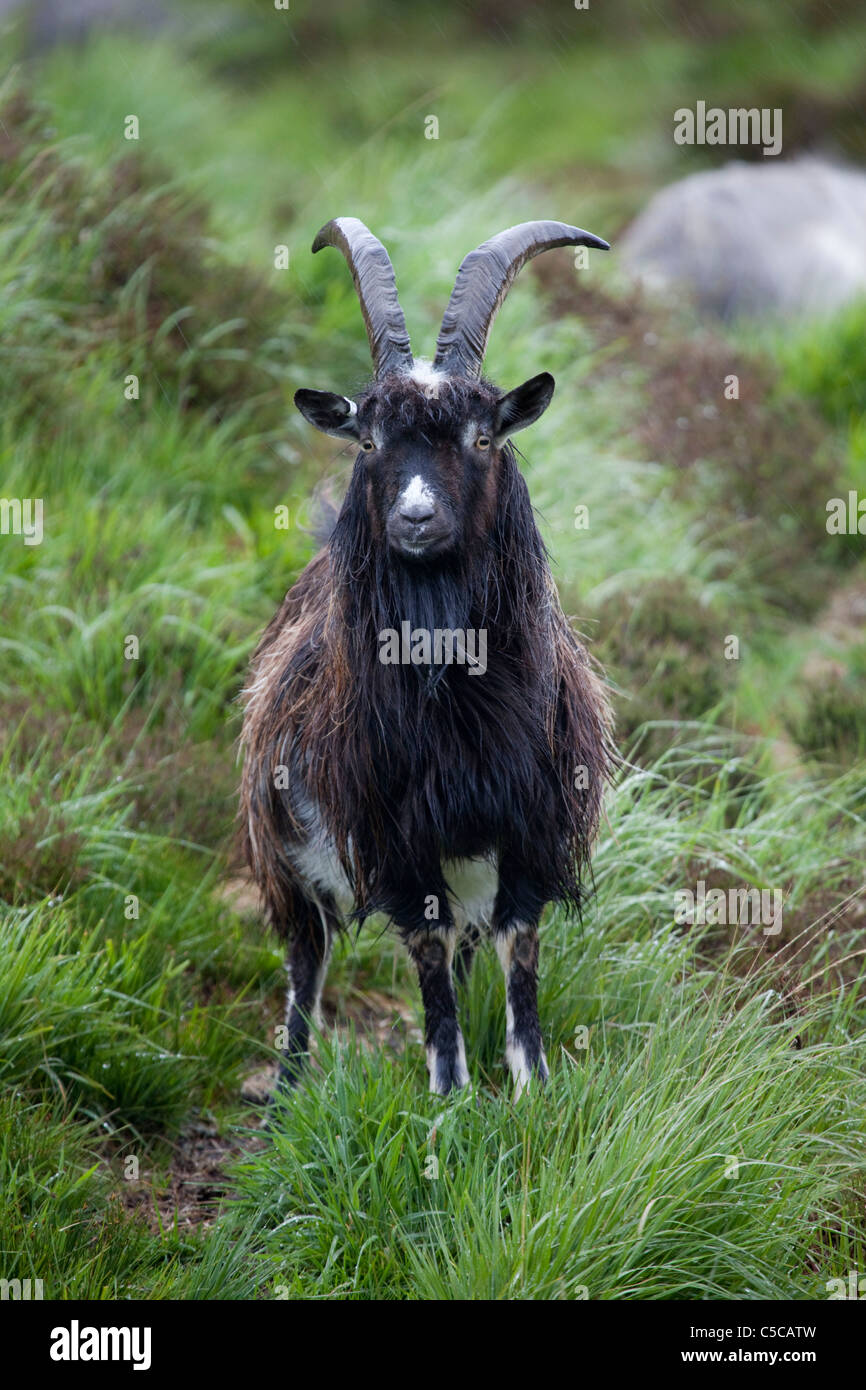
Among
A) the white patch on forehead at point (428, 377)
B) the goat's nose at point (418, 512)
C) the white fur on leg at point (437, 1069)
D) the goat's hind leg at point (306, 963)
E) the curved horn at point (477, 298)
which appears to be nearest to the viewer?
the goat's nose at point (418, 512)

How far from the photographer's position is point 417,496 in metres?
4.10

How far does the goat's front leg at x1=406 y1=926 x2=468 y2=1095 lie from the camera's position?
15.0 feet

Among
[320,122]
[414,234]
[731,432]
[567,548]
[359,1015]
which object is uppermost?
[320,122]

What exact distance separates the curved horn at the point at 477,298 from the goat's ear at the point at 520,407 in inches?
5.4

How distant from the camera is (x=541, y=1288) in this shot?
3.67 m

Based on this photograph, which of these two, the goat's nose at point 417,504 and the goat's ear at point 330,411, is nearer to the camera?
the goat's nose at point 417,504

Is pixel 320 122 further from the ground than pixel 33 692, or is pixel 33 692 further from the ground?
pixel 320 122

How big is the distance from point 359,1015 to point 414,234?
607cm

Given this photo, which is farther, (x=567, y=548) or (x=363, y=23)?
(x=363, y=23)

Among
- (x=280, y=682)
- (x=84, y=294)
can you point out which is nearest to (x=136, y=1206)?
(x=280, y=682)

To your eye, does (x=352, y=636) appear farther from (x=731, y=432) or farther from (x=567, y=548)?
(x=731, y=432)

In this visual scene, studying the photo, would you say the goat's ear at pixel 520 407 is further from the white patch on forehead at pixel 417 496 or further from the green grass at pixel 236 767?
the green grass at pixel 236 767

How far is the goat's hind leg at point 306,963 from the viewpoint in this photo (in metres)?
5.44

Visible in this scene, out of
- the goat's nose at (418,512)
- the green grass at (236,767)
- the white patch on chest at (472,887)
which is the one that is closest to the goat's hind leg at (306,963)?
the green grass at (236,767)
